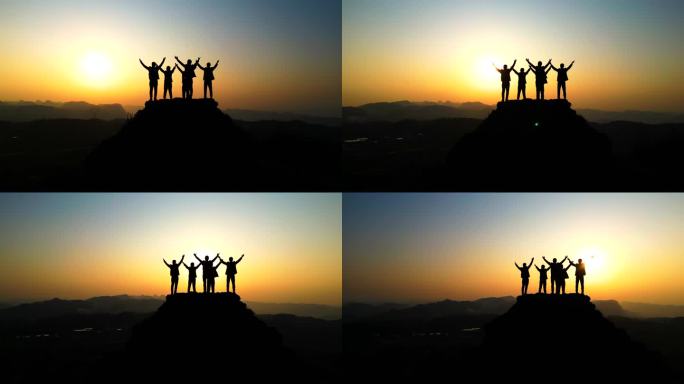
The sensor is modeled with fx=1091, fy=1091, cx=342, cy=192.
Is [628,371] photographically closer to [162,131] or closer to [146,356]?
[146,356]

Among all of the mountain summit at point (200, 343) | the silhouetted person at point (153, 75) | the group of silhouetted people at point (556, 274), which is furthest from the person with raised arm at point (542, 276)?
the silhouetted person at point (153, 75)

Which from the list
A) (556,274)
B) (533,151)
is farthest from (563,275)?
(533,151)

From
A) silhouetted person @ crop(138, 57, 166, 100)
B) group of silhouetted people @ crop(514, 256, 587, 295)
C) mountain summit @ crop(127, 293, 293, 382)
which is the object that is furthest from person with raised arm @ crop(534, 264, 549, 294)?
silhouetted person @ crop(138, 57, 166, 100)

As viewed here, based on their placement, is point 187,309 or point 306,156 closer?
point 187,309

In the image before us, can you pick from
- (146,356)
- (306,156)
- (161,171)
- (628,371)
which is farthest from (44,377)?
(628,371)

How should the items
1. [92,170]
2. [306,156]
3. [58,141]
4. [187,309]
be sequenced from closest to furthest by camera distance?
[187,309], [92,170], [306,156], [58,141]

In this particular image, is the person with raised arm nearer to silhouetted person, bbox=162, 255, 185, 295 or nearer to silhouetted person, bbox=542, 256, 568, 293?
silhouetted person, bbox=542, 256, 568, 293
